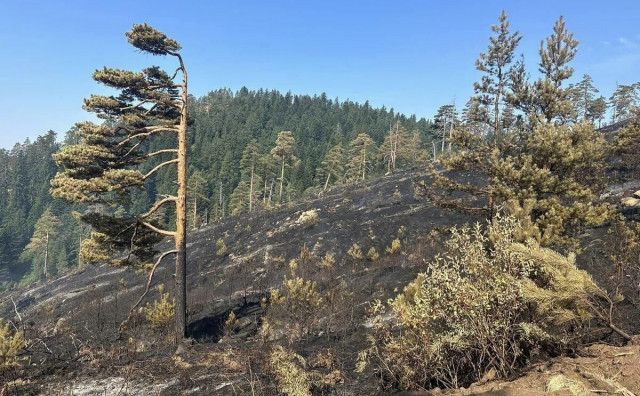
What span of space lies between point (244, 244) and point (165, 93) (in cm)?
1880

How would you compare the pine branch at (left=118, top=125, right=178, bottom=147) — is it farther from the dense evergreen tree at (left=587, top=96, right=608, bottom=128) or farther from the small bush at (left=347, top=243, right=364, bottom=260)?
the dense evergreen tree at (left=587, top=96, right=608, bottom=128)

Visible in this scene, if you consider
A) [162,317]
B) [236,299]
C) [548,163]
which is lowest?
[236,299]

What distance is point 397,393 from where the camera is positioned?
4.95 meters

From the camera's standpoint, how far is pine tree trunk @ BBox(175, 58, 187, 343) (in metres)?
10.5

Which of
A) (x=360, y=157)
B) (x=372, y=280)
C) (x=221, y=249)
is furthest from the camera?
(x=360, y=157)

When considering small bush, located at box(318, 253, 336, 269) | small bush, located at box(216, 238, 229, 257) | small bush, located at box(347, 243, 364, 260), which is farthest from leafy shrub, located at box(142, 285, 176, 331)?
small bush, located at box(216, 238, 229, 257)

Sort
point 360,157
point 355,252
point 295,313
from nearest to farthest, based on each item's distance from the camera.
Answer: point 295,313 < point 355,252 < point 360,157

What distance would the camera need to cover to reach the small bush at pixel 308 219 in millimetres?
28962

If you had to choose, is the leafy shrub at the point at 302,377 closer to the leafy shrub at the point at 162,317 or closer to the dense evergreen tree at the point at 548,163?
the dense evergreen tree at the point at 548,163

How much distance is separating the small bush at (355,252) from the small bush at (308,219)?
6871mm

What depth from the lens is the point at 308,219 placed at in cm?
2948

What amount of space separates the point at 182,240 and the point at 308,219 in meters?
19.0

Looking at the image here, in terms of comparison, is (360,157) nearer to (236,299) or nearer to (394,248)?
(394,248)

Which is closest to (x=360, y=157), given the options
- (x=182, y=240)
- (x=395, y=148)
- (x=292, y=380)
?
(x=395, y=148)
